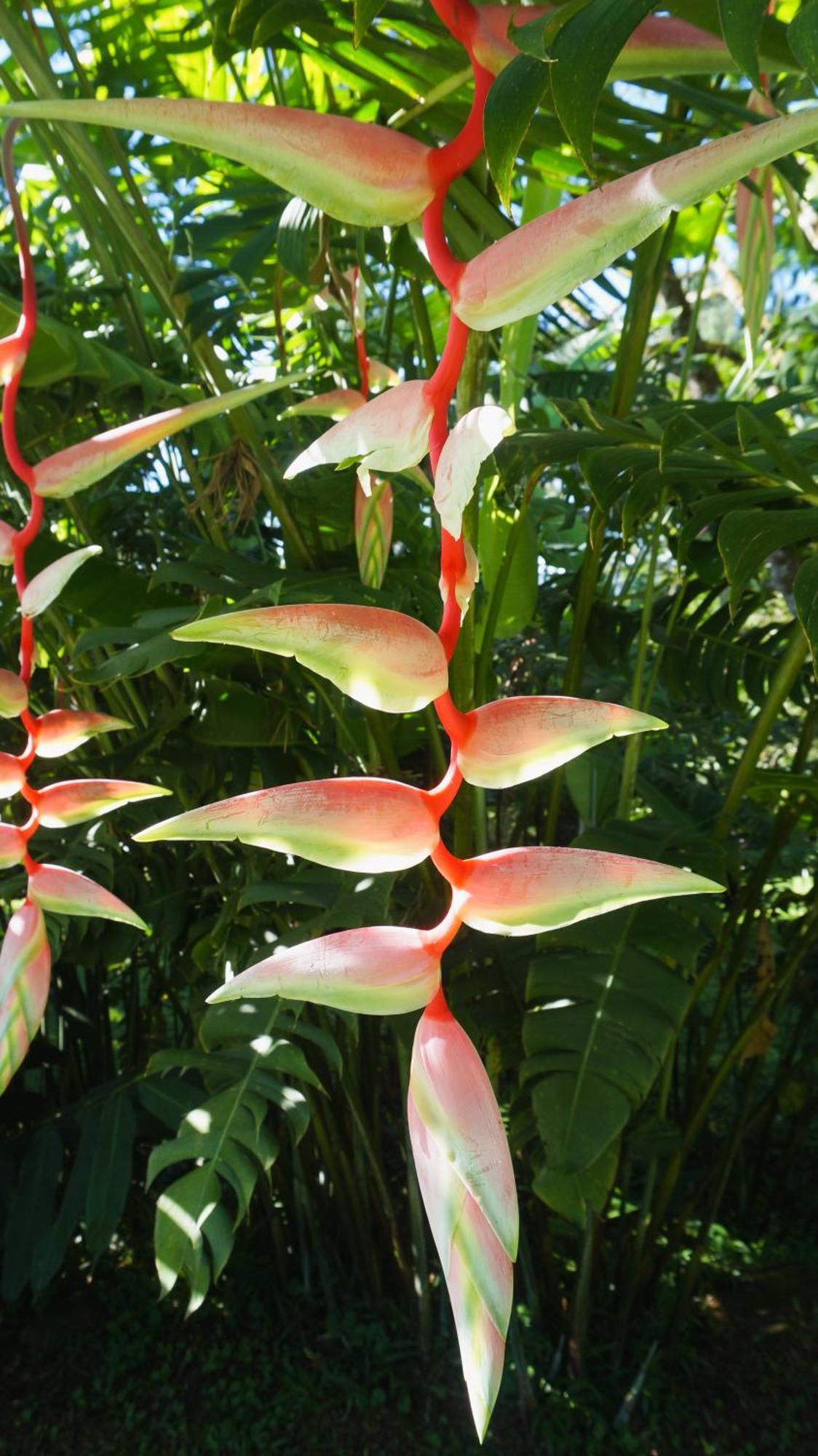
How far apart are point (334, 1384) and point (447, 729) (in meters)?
1.24

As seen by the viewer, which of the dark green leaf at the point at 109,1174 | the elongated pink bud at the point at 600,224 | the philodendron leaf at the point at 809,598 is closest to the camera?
the elongated pink bud at the point at 600,224

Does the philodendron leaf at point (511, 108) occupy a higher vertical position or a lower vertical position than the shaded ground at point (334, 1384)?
Answer: higher

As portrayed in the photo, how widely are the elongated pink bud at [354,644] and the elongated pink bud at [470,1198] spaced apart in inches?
2.9

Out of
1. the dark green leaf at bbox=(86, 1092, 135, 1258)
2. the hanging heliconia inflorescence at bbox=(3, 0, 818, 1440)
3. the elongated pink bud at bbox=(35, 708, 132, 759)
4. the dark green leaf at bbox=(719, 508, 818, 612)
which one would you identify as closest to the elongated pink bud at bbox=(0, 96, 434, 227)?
the hanging heliconia inflorescence at bbox=(3, 0, 818, 1440)

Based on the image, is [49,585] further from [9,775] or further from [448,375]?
[448,375]

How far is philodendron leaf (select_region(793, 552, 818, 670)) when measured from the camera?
438mm

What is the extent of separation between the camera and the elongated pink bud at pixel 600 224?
175mm

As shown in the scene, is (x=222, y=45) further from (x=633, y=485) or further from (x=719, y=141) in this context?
(x=719, y=141)

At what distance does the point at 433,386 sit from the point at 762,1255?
151 centimetres

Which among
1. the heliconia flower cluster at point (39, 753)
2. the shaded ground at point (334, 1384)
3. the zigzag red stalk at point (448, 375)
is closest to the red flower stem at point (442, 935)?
the zigzag red stalk at point (448, 375)

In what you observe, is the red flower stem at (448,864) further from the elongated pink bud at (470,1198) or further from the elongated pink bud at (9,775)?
the elongated pink bud at (9,775)

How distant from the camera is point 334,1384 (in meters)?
1.22

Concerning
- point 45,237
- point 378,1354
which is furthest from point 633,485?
point 378,1354

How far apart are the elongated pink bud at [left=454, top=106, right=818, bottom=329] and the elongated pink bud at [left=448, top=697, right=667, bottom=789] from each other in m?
0.08
